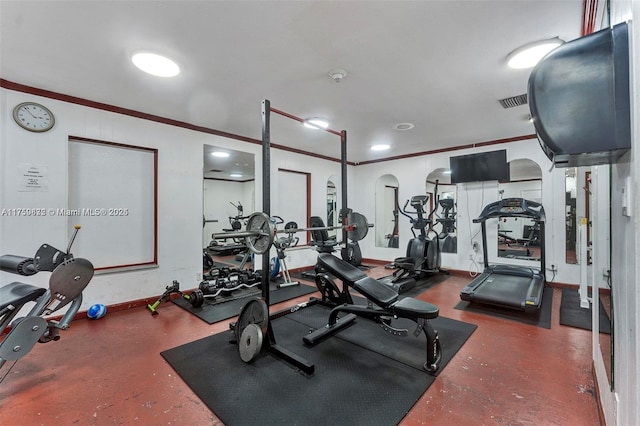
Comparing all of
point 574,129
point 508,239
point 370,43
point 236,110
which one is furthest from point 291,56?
point 508,239

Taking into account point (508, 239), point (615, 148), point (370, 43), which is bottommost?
point (508, 239)

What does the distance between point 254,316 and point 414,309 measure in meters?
1.46

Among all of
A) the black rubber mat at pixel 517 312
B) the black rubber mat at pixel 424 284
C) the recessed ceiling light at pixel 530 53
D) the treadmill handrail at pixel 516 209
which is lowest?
the black rubber mat at pixel 424 284

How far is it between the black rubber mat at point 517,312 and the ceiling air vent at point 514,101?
2687mm

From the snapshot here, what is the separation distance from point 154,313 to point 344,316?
2450 millimetres

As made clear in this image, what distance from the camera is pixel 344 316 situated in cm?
337

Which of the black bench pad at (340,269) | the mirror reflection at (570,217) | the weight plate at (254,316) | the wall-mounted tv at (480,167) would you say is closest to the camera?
the weight plate at (254,316)

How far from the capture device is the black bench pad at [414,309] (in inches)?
85.8

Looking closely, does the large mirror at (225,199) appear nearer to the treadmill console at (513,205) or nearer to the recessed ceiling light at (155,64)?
the recessed ceiling light at (155,64)

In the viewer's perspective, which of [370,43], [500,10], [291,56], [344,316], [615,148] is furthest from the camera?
[344,316]

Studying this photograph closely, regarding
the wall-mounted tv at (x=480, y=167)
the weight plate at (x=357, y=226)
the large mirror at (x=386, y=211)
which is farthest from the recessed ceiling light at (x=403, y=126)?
the large mirror at (x=386, y=211)

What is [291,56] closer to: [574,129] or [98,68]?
[98,68]

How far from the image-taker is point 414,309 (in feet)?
7.34

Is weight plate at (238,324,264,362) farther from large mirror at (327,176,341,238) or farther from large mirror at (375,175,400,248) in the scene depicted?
large mirror at (375,175,400,248)
